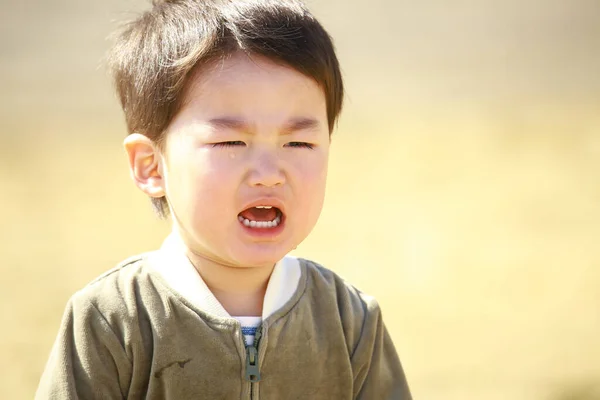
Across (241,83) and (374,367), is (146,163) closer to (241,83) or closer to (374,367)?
(241,83)

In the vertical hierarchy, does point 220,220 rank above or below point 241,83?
below

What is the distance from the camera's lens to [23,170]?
497 cm

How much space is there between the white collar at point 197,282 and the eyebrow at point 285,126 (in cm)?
33

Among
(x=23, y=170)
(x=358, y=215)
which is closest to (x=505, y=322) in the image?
(x=358, y=215)

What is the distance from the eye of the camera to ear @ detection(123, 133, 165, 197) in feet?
6.53

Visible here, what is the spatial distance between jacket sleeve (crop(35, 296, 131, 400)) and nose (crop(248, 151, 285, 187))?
17.3 inches

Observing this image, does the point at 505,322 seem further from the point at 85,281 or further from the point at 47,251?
the point at 47,251

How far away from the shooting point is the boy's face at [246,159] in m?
1.83

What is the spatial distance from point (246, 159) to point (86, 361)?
21.0 inches

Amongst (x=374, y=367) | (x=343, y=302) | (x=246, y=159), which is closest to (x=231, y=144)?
(x=246, y=159)

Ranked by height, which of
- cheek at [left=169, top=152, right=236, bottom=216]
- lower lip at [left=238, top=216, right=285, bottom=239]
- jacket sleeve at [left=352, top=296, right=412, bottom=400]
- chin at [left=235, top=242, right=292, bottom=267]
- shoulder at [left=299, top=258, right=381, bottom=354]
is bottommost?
jacket sleeve at [left=352, top=296, right=412, bottom=400]

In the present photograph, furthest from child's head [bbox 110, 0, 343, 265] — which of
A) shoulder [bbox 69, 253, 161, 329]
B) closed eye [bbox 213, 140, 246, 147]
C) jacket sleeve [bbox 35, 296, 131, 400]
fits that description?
jacket sleeve [bbox 35, 296, 131, 400]

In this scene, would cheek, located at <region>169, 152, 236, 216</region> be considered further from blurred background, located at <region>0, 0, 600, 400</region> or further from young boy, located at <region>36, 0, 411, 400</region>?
blurred background, located at <region>0, 0, 600, 400</region>

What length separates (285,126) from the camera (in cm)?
187
